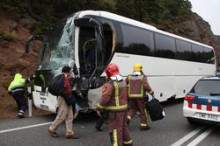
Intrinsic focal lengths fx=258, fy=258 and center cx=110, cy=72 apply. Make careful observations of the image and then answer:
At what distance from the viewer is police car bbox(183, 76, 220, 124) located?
6883 mm

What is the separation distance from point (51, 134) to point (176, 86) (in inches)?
313

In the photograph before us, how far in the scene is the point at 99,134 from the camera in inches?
267

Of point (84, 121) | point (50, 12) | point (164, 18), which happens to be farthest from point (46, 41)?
point (164, 18)

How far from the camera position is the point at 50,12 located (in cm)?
1811

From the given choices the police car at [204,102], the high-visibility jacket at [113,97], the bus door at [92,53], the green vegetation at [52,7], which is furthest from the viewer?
the green vegetation at [52,7]

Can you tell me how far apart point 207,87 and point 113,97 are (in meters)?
3.74

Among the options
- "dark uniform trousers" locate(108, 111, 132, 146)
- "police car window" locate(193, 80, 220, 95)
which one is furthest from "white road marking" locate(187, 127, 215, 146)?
"dark uniform trousers" locate(108, 111, 132, 146)

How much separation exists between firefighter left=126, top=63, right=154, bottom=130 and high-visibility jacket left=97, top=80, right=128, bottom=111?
6.59 feet

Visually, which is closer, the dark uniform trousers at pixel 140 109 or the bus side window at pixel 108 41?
the dark uniform trousers at pixel 140 109

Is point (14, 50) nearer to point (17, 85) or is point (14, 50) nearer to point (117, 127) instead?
point (17, 85)

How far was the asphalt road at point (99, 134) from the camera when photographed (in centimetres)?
600

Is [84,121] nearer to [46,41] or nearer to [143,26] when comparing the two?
[46,41]

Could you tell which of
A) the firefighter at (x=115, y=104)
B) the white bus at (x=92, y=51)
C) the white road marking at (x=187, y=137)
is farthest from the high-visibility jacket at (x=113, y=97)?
the white bus at (x=92, y=51)

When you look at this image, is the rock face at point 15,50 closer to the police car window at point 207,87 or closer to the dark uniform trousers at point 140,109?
the dark uniform trousers at point 140,109
